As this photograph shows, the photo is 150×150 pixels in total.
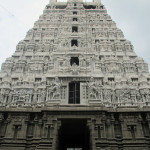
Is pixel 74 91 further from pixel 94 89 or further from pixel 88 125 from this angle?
pixel 88 125

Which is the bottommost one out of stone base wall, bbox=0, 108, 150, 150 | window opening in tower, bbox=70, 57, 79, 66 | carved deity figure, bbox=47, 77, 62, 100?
stone base wall, bbox=0, 108, 150, 150

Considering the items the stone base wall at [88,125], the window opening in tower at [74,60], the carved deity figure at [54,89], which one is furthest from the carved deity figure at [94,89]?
the window opening in tower at [74,60]

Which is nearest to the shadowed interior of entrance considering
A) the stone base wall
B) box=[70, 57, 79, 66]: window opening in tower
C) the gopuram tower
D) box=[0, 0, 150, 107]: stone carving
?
the gopuram tower

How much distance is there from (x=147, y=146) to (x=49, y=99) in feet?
28.3

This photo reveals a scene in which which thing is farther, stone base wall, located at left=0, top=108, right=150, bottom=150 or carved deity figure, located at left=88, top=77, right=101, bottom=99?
carved deity figure, located at left=88, top=77, right=101, bottom=99

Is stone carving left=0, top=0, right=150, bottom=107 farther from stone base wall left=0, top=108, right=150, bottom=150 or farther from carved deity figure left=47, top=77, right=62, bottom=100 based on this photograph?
stone base wall left=0, top=108, right=150, bottom=150

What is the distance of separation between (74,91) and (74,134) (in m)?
4.22

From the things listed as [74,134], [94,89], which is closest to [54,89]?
[94,89]

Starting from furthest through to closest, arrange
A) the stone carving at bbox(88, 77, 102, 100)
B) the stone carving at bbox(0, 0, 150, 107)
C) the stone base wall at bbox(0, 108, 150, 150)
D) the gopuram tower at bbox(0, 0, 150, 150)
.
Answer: the stone carving at bbox(0, 0, 150, 107)
the stone carving at bbox(88, 77, 102, 100)
the gopuram tower at bbox(0, 0, 150, 150)
the stone base wall at bbox(0, 108, 150, 150)

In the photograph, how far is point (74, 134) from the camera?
19859 mm

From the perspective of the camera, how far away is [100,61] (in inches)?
864

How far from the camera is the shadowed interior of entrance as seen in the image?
56.9ft

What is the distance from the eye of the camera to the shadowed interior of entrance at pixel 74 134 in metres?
17.3

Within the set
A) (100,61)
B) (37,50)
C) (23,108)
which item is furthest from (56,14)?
(23,108)
